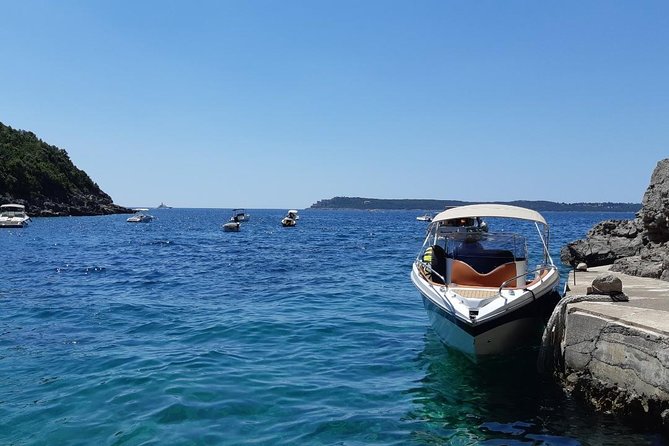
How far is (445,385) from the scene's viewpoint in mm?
9328

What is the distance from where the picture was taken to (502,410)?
26.7 feet

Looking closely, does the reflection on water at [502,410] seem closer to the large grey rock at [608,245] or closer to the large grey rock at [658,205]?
the large grey rock at [658,205]

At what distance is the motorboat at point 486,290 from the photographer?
9.51 meters

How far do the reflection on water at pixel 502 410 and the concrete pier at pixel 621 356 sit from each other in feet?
0.96

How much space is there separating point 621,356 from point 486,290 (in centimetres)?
369

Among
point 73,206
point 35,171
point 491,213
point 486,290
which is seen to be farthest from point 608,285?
point 73,206

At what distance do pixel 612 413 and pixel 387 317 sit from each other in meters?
7.91

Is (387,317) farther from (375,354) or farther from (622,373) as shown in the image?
(622,373)

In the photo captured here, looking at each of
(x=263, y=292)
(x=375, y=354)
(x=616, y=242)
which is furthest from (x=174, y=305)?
(x=616, y=242)

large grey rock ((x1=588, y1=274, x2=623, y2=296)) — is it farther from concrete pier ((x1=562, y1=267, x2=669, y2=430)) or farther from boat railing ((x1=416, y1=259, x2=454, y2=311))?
boat railing ((x1=416, y1=259, x2=454, y2=311))

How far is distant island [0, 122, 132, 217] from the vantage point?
99375mm

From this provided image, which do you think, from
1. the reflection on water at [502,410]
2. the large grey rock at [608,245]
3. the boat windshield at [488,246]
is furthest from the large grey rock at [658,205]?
the reflection on water at [502,410]

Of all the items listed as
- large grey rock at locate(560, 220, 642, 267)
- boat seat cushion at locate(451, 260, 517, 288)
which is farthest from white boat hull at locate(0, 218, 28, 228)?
boat seat cushion at locate(451, 260, 517, 288)

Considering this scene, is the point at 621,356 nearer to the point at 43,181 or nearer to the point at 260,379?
the point at 260,379
